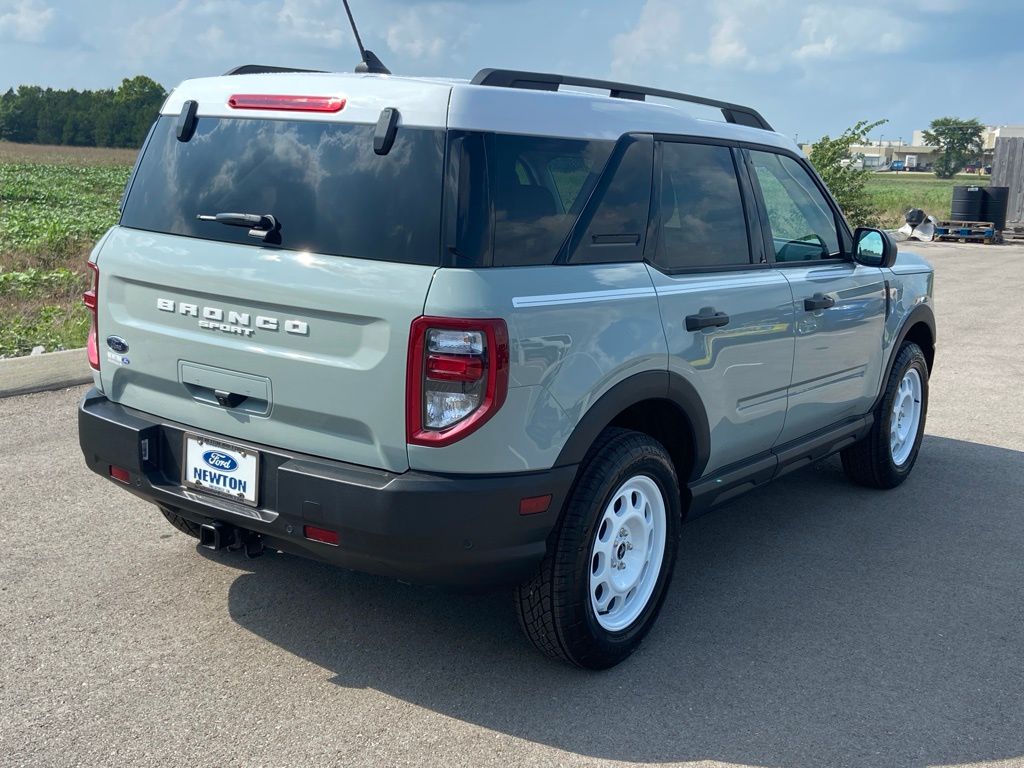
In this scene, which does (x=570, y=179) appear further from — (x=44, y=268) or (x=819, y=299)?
(x=44, y=268)

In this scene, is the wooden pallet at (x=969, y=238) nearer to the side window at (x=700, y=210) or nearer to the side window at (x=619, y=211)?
the side window at (x=700, y=210)

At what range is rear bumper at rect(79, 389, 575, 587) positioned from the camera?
10.3 ft

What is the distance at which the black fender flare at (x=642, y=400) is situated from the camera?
3422 millimetres

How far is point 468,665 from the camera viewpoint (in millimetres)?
3748

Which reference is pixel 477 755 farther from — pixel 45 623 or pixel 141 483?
pixel 45 623

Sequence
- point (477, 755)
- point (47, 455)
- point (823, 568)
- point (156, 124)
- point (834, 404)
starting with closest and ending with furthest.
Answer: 1. point (477, 755)
2. point (156, 124)
3. point (823, 568)
4. point (834, 404)
5. point (47, 455)

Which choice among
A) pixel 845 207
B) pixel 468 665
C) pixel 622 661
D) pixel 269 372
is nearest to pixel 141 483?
pixel 269 372

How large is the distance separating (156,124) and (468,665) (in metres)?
2.28

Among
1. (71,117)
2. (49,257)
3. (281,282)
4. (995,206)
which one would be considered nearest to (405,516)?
(281,282)

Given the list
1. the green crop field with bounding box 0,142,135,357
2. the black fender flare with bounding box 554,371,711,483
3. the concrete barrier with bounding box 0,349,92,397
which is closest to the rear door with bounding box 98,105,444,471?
the black fender flare with bounding box 554,371,711,483

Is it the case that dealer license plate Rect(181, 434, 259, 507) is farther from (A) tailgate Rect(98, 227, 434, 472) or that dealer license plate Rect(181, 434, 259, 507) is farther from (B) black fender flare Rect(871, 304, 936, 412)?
(B) black fender flare Rect(871, 304, 936, 412)

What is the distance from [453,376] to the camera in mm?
3088

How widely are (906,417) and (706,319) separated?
2.79 m

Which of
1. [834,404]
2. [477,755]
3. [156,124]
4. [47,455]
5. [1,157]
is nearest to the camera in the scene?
[477,755]
